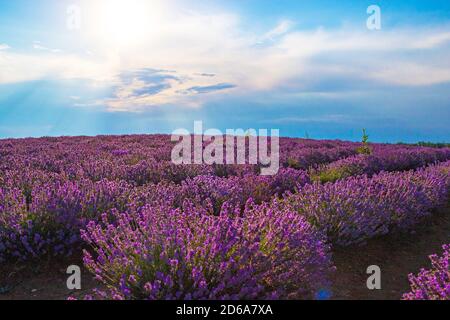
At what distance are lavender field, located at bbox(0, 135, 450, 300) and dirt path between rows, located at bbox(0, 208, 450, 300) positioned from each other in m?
0.08

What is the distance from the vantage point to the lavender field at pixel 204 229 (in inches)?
112

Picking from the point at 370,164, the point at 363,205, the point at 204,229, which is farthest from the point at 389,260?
the point at 370,164

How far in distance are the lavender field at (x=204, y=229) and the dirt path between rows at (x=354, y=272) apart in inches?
3.0

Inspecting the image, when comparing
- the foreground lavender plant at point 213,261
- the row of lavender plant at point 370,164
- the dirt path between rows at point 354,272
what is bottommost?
the dirt path between rows at point 354,272

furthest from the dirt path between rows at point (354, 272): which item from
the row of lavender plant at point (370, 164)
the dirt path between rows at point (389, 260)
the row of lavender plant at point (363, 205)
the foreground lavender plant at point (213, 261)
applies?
the row of lavender plant at point (370, 164)

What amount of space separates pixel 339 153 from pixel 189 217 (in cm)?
767

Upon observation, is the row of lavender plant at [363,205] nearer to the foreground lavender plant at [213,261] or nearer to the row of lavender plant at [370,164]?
the foreground lavender plant at [213,261]

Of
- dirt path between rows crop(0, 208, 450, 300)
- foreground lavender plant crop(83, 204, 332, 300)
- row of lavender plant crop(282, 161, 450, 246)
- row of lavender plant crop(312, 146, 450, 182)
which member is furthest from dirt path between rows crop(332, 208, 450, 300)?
row of lavender plant crop(312, 146, 450, 182)

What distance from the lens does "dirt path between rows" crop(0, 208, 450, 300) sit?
3406 mm

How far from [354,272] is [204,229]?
62.4 inches

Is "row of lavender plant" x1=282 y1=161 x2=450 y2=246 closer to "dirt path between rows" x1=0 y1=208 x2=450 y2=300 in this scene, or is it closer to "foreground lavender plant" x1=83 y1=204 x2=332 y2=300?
"dirt path between rows" x1=0 y1=208 x2=450 y2=300

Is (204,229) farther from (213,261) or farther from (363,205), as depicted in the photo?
(363,205)

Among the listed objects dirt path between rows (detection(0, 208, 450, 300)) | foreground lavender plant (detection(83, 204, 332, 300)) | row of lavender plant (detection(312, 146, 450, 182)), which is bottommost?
dirt path between rows (detection(0, 208, 450, 300))
